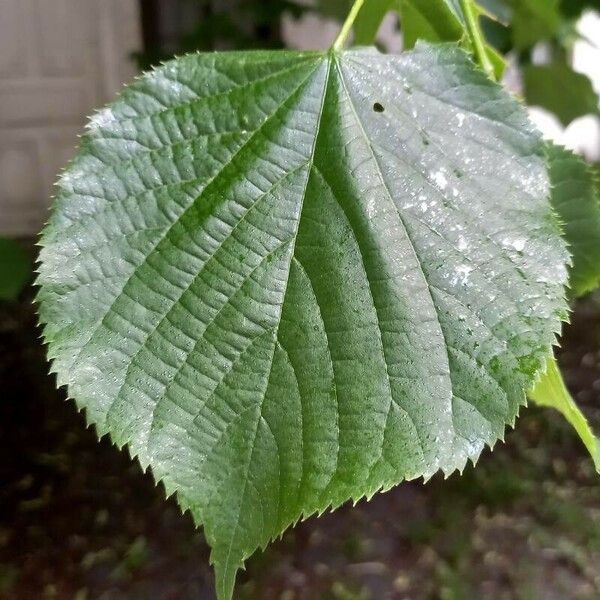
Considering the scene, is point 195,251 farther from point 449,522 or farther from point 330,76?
point 449,522

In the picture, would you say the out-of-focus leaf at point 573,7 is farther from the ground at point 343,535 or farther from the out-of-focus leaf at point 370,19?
the ground at point 343,535

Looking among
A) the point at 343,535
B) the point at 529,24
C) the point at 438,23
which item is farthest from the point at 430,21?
the point at 343,535

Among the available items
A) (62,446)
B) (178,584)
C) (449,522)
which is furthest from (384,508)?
(62,446)

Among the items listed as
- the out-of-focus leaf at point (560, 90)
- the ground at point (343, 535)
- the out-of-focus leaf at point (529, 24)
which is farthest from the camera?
the ground at point (343, 535)

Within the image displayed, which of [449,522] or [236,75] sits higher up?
[236,75]

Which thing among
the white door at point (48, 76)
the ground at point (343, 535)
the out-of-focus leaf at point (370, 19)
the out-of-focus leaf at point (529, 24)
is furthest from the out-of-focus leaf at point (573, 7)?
the white door at point (48, 76)

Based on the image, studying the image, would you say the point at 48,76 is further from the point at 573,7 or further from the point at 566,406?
the point at 566,406
